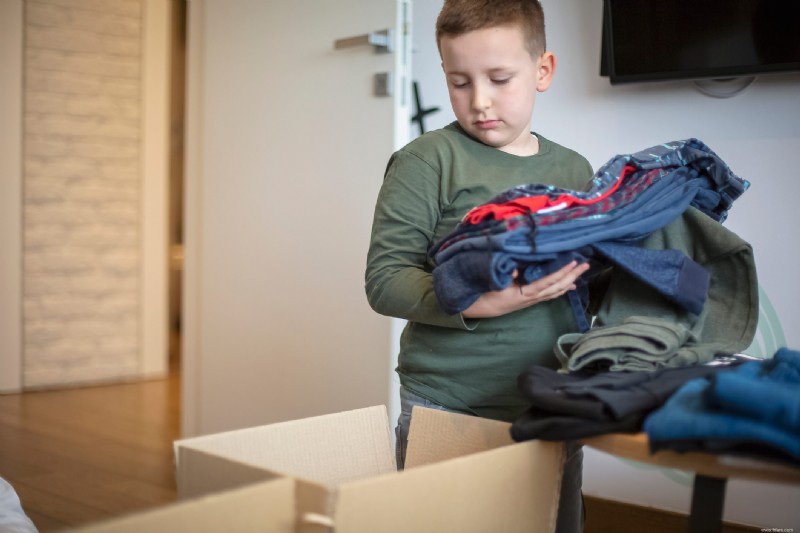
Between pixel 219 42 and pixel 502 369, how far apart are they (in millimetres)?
1938

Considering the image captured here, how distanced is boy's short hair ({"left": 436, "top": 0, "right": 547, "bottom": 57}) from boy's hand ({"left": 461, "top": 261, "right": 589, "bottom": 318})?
356mm

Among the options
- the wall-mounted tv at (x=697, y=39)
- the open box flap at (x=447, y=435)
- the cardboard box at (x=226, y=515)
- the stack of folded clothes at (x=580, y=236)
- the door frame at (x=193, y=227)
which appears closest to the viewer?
the cardboard box at (x=226, y=515)

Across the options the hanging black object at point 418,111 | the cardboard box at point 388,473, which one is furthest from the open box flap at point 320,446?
the hanging black object at point 418,111

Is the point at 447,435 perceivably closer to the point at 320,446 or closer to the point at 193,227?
the point at 320,446

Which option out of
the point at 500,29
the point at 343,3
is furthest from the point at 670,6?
the point at 500,29

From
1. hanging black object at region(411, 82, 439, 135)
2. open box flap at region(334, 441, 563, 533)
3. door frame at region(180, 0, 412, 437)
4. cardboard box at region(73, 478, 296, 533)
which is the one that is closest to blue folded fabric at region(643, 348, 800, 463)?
open box flap at region(334, 441, 563, 533)

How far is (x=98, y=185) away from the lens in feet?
14.0

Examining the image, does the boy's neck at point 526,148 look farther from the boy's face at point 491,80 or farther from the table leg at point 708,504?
the table leg at point 708,504

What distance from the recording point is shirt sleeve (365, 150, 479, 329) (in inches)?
43.1

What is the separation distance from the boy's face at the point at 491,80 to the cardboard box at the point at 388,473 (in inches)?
15.3

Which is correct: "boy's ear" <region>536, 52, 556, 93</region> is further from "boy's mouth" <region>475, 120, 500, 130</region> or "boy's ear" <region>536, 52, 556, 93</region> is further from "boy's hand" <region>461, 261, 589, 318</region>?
"boy's hand" <region>461, 261, 589, 318</region>

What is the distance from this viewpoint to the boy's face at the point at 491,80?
1.12m

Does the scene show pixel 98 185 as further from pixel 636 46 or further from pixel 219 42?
pixel 636 46

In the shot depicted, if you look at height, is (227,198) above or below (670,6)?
below
